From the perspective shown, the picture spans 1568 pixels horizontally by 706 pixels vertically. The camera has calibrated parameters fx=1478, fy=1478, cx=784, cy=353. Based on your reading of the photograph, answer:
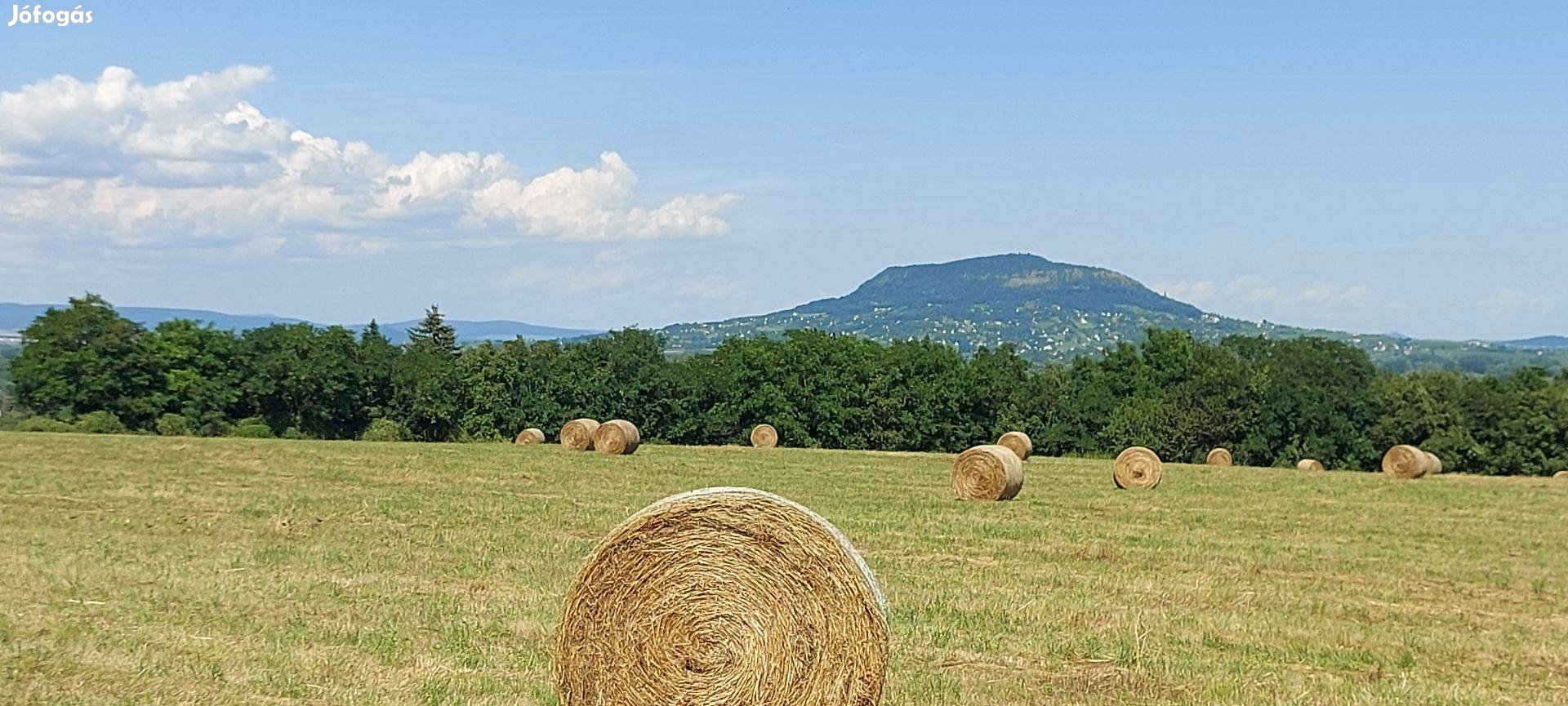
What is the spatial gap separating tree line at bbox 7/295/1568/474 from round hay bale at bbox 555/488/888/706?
4949 centimetres

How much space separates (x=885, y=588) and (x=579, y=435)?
26.4 metres

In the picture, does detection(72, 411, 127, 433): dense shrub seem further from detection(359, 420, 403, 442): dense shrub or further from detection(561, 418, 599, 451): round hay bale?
detection(561, 418, 599, 451): round hay bale

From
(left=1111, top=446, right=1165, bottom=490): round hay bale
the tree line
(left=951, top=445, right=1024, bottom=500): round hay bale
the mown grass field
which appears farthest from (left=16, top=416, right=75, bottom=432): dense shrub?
(left=1111, top=446, right=1165, bottom=490): round hay bale

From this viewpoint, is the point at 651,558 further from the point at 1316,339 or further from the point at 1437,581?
the point at 1316,339

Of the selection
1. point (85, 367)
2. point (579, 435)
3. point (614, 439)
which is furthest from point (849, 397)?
point (85, 367)

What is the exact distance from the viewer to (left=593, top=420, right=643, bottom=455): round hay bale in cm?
3856

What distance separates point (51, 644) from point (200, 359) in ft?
158

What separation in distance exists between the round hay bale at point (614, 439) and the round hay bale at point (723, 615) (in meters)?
29.6

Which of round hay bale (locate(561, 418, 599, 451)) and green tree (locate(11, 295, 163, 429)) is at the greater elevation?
green tree (locate(11, 295, 163, 429))

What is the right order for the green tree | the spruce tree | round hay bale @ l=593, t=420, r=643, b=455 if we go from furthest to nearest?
the spruce tree
the green tree
round hay bale @ l=593, t=420, r=643, b=455

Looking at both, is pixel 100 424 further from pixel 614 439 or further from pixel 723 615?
pixel 723 615

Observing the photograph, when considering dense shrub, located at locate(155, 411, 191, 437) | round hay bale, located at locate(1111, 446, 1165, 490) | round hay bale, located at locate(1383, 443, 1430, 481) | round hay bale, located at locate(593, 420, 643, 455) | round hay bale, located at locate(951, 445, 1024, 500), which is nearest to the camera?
round hay bale, located at locate(951, 445, 1024, 500)

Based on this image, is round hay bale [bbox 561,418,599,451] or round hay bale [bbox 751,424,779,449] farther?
round hay bale [bbox 751,424,779,449]

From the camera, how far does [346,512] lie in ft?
67.7
